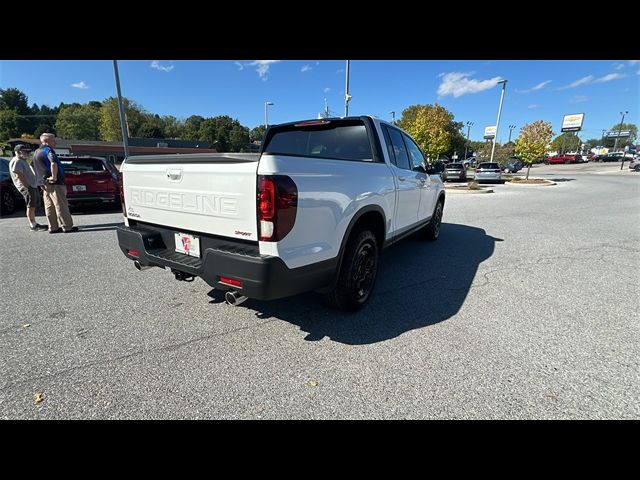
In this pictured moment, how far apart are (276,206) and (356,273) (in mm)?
1325

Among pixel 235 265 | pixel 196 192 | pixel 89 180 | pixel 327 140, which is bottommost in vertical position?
pixel 235 265

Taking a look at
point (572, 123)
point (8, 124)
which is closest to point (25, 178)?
point (572, 123)

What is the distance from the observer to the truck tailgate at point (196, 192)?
2266 millimetres

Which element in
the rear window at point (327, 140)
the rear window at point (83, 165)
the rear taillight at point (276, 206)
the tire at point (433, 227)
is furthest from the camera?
the rear window at point (83, 165)

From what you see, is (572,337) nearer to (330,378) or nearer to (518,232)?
(330,378)

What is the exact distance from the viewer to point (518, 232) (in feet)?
23.5

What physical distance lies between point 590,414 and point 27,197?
9469 millimetres

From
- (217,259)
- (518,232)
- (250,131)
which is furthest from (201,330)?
(250,131)

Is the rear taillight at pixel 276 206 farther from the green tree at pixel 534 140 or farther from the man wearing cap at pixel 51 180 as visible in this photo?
the green tree at pixel 534 140

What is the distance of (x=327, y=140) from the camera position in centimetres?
391

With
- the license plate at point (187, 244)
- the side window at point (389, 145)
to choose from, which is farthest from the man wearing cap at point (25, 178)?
the side window at point (389, 145)

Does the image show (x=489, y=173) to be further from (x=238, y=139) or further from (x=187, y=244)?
(x=238, y=139)

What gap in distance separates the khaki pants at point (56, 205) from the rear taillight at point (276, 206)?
631cm

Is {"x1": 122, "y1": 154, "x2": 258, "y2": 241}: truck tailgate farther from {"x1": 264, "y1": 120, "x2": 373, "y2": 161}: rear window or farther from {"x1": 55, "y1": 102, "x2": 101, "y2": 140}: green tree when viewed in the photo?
{"x1": 55, "y1": 102, "x2": 101, "y2": 140}: green tree
